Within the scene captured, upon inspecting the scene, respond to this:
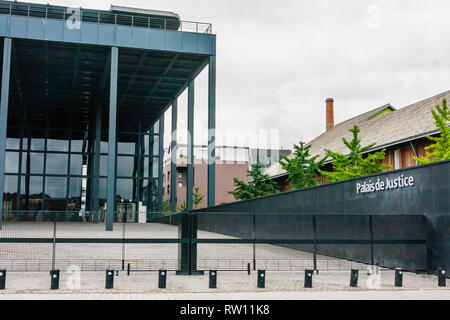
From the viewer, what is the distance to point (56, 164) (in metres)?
50.4

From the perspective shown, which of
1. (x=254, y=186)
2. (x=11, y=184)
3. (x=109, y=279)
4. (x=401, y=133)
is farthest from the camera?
(x=11, y=184)

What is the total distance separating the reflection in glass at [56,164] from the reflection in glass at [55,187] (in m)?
0.76

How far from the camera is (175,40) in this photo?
3509 centimetres

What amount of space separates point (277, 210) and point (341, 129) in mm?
26811

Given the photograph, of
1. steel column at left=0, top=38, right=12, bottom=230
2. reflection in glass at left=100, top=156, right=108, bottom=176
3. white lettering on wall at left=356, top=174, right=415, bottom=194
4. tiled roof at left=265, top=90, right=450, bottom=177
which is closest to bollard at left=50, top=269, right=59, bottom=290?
white lettering on wall at left=356, top=174, right=415, bottom=194

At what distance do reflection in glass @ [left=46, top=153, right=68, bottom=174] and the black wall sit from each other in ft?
112

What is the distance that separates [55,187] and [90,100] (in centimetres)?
900

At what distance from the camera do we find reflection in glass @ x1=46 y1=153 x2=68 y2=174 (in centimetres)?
5000

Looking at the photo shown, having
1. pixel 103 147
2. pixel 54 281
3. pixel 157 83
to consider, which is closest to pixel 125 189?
pixel 103 147

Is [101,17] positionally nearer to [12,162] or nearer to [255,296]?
[12,162]

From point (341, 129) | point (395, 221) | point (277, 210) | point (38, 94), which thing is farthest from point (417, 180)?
point (38, 94)

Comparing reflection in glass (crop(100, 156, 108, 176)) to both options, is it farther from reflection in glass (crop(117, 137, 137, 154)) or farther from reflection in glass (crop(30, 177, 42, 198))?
reflection in glass (crop(30, 177, 42, 198))

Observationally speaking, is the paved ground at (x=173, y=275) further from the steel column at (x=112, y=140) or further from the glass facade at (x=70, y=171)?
the glass facade at (x=70, y=171)
